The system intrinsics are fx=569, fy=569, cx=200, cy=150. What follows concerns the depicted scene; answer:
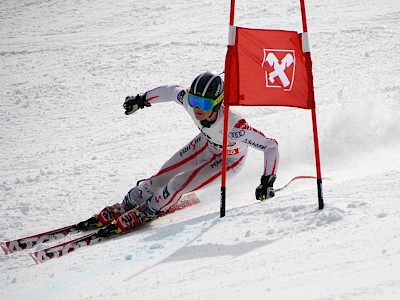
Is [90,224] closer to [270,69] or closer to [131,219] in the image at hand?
[131,219]

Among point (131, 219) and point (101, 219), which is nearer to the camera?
point (131, 219)

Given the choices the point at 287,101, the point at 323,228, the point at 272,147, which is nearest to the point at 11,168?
the point at 272,147

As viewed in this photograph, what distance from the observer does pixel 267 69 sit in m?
4.27

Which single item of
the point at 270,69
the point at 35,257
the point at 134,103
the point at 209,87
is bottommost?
the point at 35,257

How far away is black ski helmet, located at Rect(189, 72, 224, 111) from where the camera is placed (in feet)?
16.5

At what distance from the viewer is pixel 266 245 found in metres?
3.55

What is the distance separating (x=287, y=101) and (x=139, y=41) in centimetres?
819

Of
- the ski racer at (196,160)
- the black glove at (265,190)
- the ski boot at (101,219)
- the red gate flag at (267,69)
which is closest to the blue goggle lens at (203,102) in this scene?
the ski racer at (196,160)

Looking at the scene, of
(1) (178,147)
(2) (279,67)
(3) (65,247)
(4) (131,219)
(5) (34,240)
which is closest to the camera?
(2) (279,67)

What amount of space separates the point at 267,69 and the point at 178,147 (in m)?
3.30

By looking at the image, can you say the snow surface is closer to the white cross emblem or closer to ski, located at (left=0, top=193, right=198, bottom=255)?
ski, located at (left=0, top=193, right=198, bottom=255)

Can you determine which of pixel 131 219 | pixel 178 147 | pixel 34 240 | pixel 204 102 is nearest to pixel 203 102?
pixel 204 102

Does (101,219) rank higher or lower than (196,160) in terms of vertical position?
lower

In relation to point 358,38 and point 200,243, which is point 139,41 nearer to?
point 358,38
